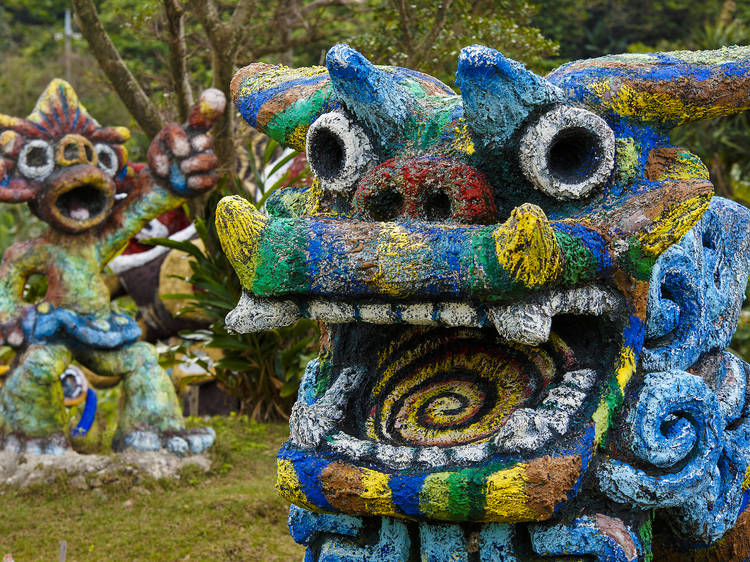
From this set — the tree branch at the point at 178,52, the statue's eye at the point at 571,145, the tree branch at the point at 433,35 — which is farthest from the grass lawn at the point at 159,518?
the tree branch at the point at 433,35

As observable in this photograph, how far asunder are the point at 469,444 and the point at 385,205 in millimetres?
431

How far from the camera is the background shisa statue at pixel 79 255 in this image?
13.5 ft

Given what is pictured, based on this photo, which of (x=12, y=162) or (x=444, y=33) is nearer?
(x=12, y=162)

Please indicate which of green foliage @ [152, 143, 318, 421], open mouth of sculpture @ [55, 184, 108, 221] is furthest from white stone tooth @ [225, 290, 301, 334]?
green foliage @ [152, 143, 318, 421]

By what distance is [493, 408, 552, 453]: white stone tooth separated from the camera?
1.46 metres

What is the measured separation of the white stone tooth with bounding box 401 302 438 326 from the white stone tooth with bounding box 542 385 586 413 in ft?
0.80

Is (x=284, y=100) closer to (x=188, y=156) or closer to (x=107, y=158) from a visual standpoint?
(x=188, y=156)

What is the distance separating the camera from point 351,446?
153cm

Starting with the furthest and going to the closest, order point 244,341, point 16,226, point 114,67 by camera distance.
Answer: point 16,226 → point 114,67 → point 244,341

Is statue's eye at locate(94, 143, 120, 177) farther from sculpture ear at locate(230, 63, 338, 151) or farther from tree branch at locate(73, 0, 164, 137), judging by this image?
sculpture ear at locate(230, 63, 338, 151)


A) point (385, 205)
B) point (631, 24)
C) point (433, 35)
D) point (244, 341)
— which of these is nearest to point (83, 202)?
point (244, 341)

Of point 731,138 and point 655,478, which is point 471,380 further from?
point 731,138

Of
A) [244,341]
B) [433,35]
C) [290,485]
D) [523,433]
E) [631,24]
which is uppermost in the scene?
[631,24]

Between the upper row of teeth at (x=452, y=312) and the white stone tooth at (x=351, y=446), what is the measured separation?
0.20 meters
